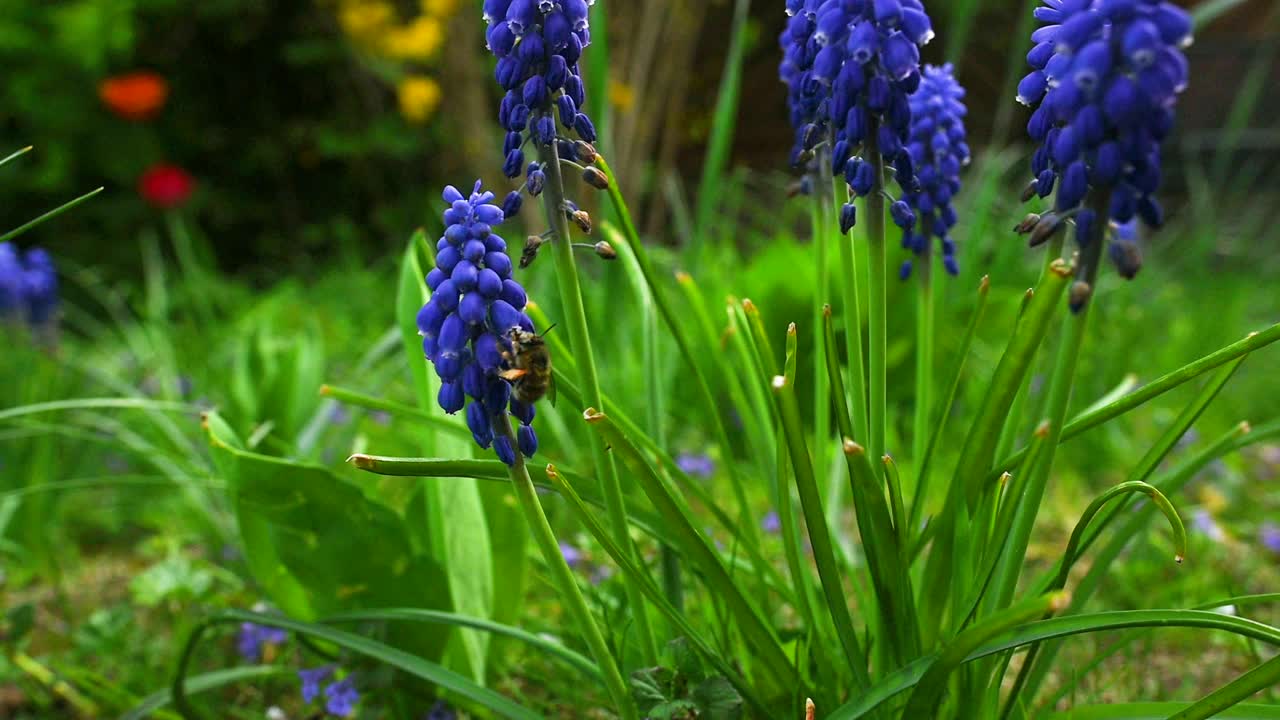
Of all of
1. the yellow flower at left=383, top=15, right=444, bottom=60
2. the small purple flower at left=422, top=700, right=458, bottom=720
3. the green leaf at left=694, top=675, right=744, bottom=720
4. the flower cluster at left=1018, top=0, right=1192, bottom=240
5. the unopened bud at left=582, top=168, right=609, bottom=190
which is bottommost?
the small purple flower at left=422, top=700, right=458, bottom=720

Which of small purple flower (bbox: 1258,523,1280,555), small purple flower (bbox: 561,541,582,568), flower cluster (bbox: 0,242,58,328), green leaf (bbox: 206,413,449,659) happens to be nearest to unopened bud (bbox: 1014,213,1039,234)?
green leaf (bbox: 206,413,449,659)

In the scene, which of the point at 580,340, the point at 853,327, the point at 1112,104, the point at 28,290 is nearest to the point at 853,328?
the point at 853,327

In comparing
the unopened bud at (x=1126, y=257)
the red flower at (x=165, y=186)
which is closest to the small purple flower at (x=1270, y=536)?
the unopened bud at (x=1126, y=257)

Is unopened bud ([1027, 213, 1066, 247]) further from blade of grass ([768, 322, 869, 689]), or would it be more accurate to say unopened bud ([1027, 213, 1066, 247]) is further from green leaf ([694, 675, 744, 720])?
green leaf ([694, 675, 744, 720])

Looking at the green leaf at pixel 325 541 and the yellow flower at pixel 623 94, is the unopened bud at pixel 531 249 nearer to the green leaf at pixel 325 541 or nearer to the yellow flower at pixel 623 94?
the green leaf at pixel 325 541

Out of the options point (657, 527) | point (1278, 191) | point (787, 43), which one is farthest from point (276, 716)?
point (1278, 191)

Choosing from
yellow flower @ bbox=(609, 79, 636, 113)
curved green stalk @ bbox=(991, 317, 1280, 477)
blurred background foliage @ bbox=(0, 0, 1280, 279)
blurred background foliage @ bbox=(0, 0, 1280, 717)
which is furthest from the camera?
blurred background foliage @ bbox=(0, 0, 1280, 279)
